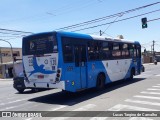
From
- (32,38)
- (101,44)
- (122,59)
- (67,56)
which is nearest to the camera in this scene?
(67,56)

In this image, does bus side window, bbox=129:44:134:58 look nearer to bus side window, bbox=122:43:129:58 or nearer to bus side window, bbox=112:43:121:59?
bus side window, bbox=122:43:129:58

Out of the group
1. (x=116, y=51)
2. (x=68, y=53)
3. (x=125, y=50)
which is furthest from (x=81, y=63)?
(x=125, y=50)

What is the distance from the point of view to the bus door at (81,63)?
42.1ft

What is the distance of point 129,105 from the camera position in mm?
10211

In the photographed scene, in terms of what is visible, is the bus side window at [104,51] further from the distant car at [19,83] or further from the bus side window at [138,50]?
the bus side window at [138,50]

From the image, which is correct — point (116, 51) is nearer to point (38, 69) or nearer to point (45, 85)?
point (38, 69)

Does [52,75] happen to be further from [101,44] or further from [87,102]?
[101,44]

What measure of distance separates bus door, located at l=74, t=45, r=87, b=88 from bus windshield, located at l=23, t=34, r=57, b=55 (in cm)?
133

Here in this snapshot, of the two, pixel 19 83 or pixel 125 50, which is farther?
pixel 125 50

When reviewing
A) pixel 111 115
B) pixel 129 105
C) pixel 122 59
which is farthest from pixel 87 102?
pixel 122 59

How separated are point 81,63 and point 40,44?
2264 millimetres

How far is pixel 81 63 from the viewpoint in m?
13.2

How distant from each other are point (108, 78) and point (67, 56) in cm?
475

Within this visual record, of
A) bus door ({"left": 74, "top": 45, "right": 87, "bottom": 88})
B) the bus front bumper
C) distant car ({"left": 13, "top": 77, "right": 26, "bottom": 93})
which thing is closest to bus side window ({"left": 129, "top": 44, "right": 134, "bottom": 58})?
bus door ({"left": 74, "top": 45, "right": 87, "bottom": 88})
